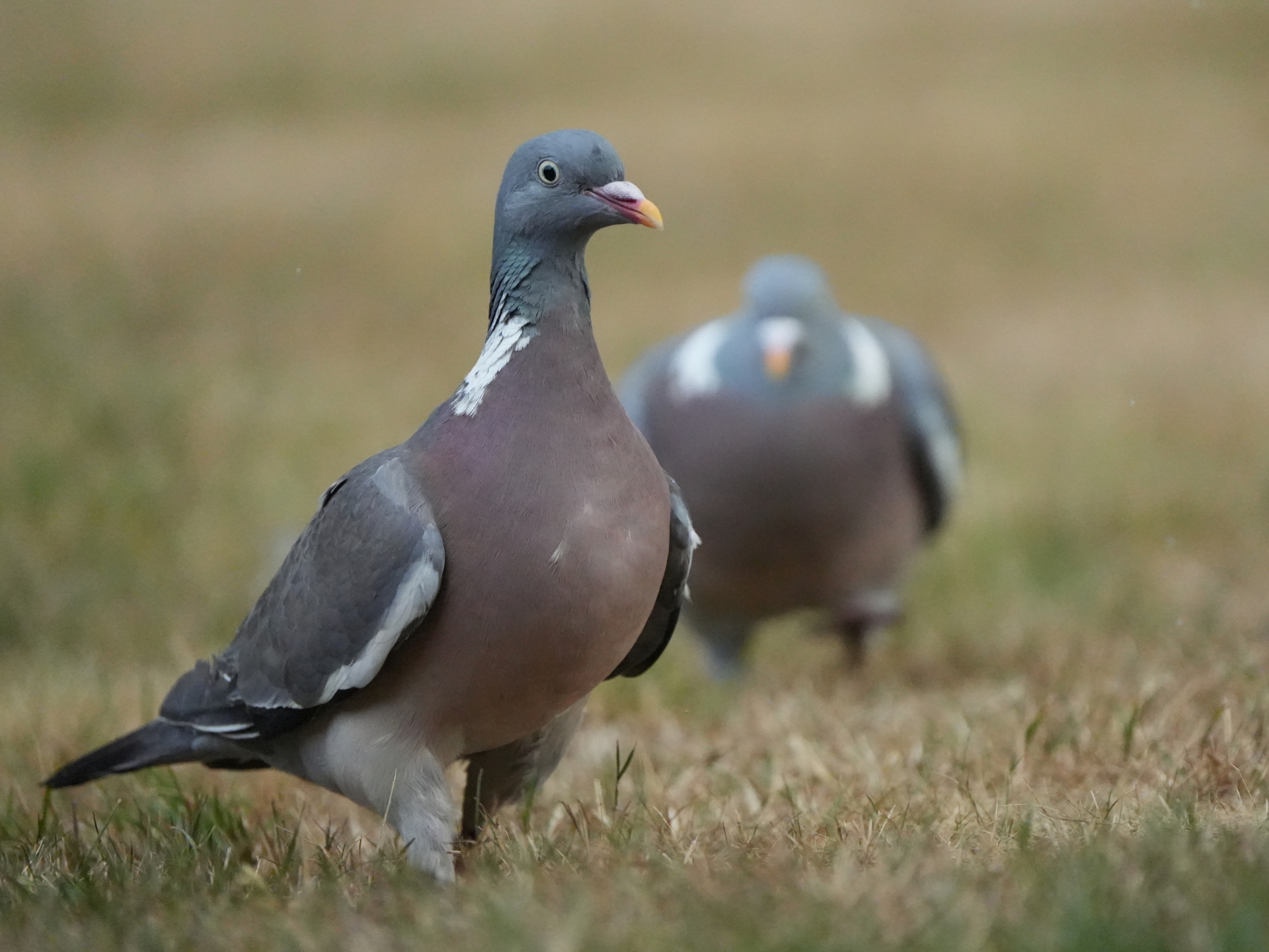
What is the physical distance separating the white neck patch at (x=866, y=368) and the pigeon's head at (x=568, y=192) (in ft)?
8.00

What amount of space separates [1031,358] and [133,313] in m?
5.45

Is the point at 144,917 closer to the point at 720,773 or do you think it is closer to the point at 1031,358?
the point at 720,773

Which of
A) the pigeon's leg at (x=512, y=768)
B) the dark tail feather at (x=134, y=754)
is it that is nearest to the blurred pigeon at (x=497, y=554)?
the pigeon's leg at (x=512, y=768)

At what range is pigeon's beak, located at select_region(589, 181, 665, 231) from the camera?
261cm

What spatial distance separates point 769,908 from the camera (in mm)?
2051

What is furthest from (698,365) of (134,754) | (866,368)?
(134,754)

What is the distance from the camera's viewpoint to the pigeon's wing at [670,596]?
2.85 metres

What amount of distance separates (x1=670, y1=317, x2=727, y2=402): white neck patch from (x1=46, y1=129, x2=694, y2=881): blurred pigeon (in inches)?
82.4

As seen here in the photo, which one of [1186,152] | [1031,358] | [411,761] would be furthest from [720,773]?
[1186,152]

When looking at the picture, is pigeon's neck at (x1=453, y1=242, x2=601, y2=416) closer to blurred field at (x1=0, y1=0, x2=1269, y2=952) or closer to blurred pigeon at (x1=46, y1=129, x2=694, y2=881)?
blurred pigeon at (x1=46, y1=129, x2=694, y2=881)

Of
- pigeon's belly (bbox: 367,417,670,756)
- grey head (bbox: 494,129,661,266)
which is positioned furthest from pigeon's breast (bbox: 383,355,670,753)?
grey head (bbox: 494,129,661,266)

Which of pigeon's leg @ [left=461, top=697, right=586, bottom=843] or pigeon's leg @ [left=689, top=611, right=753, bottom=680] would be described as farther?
pigeon's leg @ [left=689, top=611, right=753, bottom=680]

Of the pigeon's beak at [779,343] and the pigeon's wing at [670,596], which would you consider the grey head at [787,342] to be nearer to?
the pigeon's beak at [779,343]

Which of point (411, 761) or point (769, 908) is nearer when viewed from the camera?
point (769, 908)
